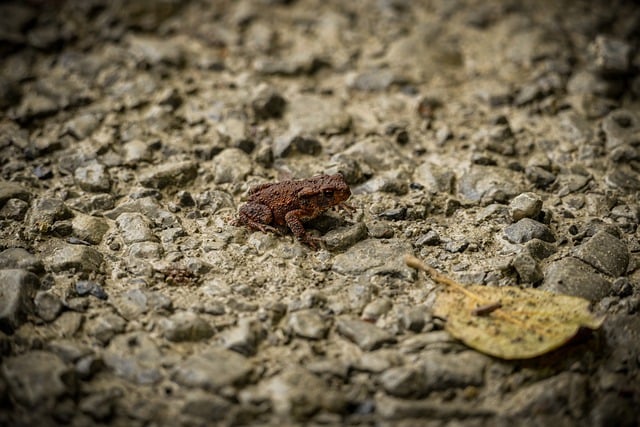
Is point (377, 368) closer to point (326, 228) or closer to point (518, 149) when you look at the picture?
point (326, 228)

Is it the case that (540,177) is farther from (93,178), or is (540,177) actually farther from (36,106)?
(36,106)

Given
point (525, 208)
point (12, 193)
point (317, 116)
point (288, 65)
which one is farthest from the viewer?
point (288, 65)

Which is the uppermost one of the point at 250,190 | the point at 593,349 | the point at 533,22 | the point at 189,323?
the point at 533,22

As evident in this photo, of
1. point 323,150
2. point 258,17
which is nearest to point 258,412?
point 323,150

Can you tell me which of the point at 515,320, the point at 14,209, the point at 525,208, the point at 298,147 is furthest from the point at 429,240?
the point at 14,209

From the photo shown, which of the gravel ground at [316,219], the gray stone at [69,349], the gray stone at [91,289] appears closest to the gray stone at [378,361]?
the gravel ground at [316,219]

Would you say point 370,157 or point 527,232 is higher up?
point 370,157
